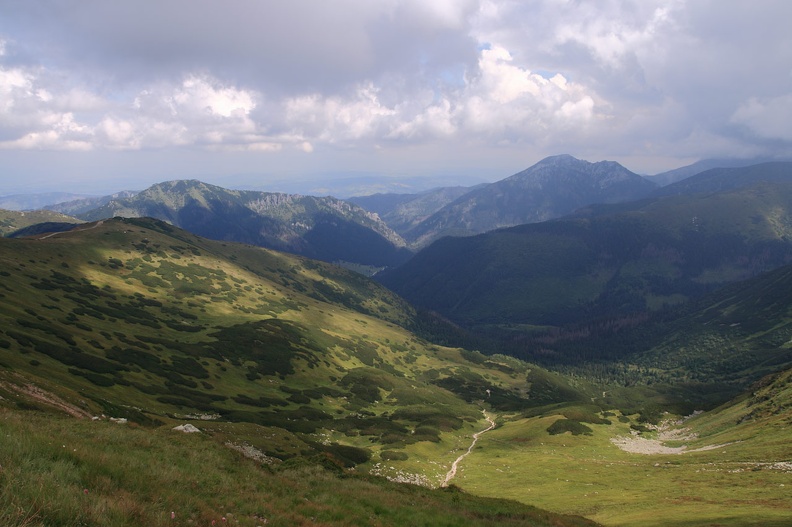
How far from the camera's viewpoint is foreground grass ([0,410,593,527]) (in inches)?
460

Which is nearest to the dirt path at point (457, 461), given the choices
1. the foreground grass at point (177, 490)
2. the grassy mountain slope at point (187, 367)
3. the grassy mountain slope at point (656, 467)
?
the grassy mountain slope at point (656, 467)

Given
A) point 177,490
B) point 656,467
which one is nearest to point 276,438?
point 177,490

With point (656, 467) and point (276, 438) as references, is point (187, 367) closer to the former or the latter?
point (276, 438)

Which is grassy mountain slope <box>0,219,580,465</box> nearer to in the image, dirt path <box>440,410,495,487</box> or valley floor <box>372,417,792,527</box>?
dirt path <box>440,410,495,487</box>

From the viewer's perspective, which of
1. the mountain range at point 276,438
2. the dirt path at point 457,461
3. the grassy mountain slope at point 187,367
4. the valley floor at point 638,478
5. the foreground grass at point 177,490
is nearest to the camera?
the foreground grass at point 177,490

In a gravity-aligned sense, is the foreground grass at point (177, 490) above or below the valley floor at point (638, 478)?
above

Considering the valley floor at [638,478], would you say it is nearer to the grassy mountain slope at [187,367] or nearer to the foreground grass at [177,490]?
the foreground grass at [177,490]

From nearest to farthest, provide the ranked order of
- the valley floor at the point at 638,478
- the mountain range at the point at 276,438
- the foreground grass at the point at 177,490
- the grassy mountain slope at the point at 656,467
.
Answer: the foreground grass at the point at 177,490 < the mountain range at the point at 276,438 < the valley floor at the point at 638,478 < the grassy mountain slope at the point at 656,467

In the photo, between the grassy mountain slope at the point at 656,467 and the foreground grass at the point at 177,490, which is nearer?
the foreground grass at the point at 177,490

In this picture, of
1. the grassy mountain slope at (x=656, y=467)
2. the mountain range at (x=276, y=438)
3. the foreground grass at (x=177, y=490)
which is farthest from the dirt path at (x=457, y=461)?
the foreground grass at (x=177, y=490)

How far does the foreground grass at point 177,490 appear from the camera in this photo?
38.3 feet

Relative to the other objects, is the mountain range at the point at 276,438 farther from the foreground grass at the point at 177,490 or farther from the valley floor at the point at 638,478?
the valley floor at the point at 638,478

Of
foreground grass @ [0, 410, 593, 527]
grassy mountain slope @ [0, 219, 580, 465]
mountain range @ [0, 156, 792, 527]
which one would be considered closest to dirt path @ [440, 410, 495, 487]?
mountain range @ [0, 156, 792, 527]

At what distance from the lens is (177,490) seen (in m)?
17.2
